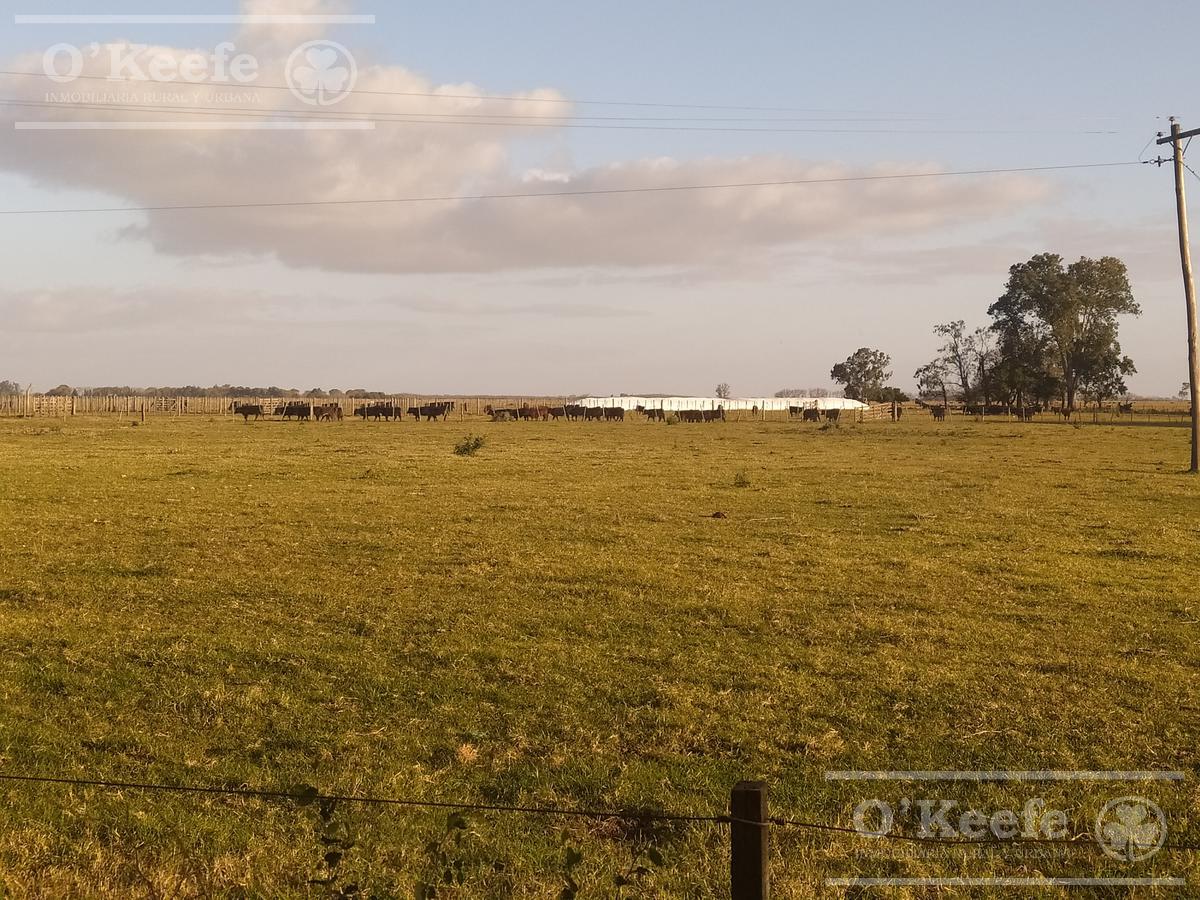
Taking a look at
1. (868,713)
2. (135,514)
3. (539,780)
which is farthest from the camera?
(135,514)

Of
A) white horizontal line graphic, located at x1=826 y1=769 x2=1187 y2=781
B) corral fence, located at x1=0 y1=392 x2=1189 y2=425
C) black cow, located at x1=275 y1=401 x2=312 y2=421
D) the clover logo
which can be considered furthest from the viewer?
corral fence, located at x1=0 y1=392 x2=1189 y2=425

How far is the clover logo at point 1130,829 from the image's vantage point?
17.0 feet

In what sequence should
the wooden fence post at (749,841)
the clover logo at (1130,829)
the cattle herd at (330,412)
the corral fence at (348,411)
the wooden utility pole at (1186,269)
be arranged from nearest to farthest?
1. the wooden fence post at (749,841)
2. the clover logo at (1130,829)
3. the wooden utility pole at (1186,269)
4. the cattle herd at (330,412)
5. the corral fence at (348,411)

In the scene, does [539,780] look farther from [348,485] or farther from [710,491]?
[348,485]

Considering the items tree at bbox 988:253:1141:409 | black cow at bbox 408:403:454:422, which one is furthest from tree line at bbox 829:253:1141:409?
black cow at bbox 408:403:454:422

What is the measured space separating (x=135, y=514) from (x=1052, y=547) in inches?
640

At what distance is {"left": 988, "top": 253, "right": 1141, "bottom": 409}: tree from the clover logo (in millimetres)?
105113

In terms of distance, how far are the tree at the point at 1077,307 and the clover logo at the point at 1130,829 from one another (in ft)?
345

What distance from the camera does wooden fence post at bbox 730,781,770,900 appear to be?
10.7 ft

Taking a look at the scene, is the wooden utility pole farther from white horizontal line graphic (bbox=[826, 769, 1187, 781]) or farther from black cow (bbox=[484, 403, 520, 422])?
black cow (bbox=[484, 403, 520, 422])

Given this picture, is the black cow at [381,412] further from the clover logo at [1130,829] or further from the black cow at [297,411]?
the clover logo at [1130,829]

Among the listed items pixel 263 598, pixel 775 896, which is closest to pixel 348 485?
pixel 263 598

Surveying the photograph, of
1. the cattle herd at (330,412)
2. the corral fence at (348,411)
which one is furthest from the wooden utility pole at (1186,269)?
the cattle herd at (330,412)

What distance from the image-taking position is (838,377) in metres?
144
